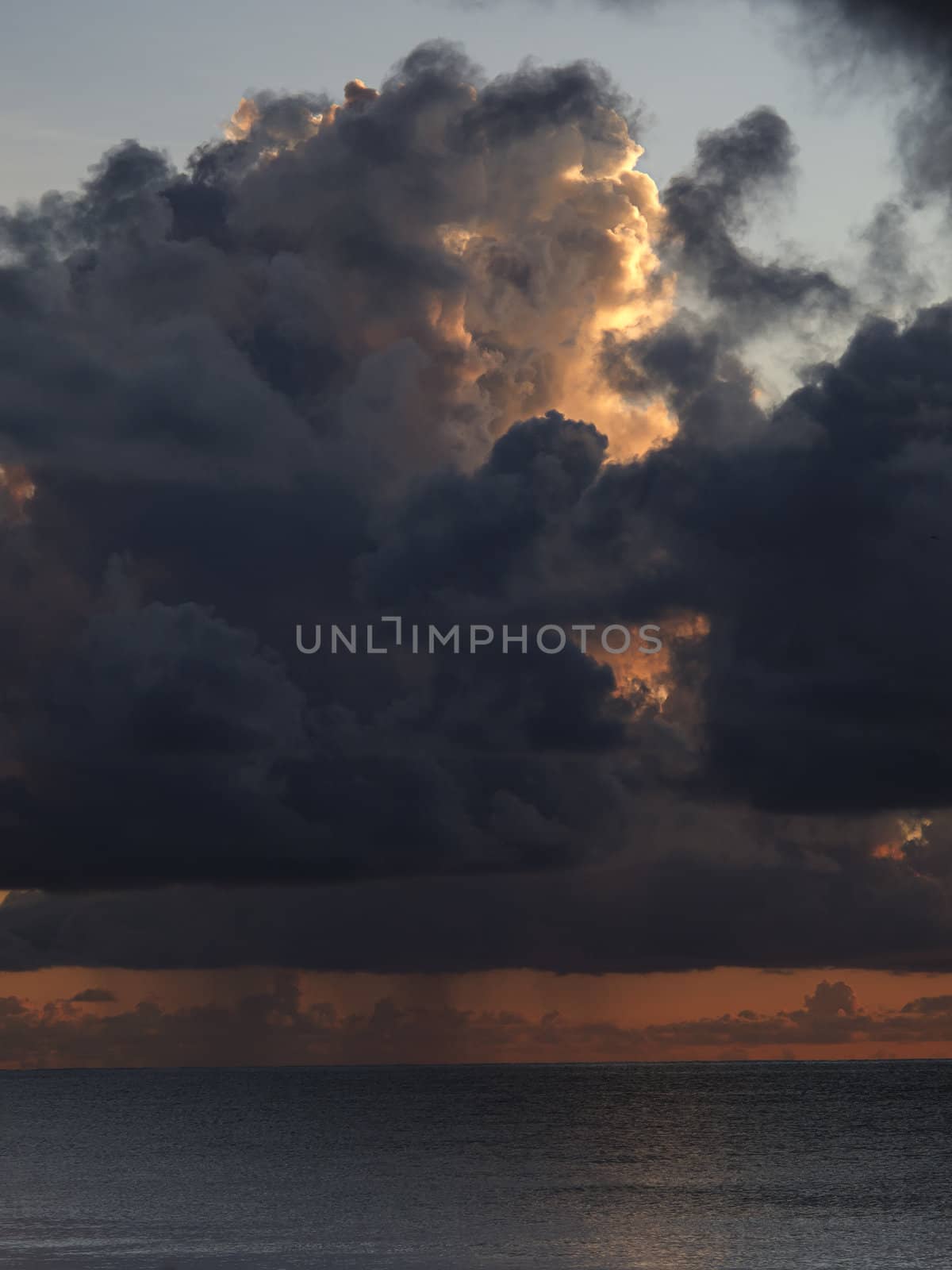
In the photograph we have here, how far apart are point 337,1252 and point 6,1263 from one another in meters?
21.6

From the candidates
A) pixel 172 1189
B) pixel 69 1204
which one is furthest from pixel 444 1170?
pixel 69 1204

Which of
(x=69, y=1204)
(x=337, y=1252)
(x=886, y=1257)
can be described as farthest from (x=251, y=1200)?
(x=886, y=1257)

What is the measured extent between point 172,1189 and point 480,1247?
6122 centimetres

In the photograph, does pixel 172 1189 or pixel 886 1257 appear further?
pixel 172 1189

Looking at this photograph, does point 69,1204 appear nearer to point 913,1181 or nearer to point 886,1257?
point 886,1257

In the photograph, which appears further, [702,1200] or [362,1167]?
[362,1167]

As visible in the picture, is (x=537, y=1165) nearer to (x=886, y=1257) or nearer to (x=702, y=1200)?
(x=702, y=1200)

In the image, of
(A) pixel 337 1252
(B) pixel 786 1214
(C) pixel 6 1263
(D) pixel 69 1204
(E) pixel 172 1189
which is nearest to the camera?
(C) pixel 6 1263

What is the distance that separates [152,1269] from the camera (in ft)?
340

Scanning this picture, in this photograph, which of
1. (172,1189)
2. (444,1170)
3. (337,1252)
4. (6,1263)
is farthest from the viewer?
(444,1170)

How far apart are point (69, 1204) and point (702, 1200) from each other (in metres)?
54.8

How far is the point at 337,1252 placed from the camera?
113250mm

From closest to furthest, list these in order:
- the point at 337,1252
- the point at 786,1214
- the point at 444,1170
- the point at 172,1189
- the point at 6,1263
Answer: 1. the point at 6,1263
2. the point at 337,1252
3. the point at 786,1214
4. the point at 172,1189
5. the point at 444,1170

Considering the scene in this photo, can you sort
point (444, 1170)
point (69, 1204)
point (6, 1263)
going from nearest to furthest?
point (6, 1263) < point (69, 1204) < point (444, 1170)
